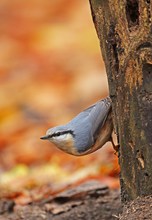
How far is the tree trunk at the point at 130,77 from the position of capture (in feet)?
13.0

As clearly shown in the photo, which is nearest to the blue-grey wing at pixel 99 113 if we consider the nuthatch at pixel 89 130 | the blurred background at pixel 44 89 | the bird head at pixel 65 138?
the nuthatch at pixel 89 130

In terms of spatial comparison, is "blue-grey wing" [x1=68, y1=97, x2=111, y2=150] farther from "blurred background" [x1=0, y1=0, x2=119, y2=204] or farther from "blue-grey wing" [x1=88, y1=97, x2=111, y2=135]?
"blurred background" [x1=0, y1=0, x2=119, y2=204]

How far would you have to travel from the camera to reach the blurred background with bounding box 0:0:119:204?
6.92 metres

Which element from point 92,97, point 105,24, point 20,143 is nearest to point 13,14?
point 92,97

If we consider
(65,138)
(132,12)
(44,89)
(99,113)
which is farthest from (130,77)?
(44,89)

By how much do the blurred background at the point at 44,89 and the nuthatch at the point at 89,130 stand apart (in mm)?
1303

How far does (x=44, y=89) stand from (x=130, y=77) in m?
5.66

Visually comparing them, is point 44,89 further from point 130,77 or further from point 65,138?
point 130,77

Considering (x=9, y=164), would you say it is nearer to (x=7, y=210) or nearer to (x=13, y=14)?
(x=7, y=210)

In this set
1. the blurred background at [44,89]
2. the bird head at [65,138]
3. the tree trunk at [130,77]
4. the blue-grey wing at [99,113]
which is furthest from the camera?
the blurred background at [44,89]

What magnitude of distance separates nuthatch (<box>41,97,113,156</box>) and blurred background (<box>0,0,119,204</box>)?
1.30 m

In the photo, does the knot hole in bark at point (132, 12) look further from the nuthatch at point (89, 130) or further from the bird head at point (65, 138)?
the bird head at point (65, 138)

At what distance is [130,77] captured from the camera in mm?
4059

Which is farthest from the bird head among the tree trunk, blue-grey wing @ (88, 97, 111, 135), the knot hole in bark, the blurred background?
the blurred background
